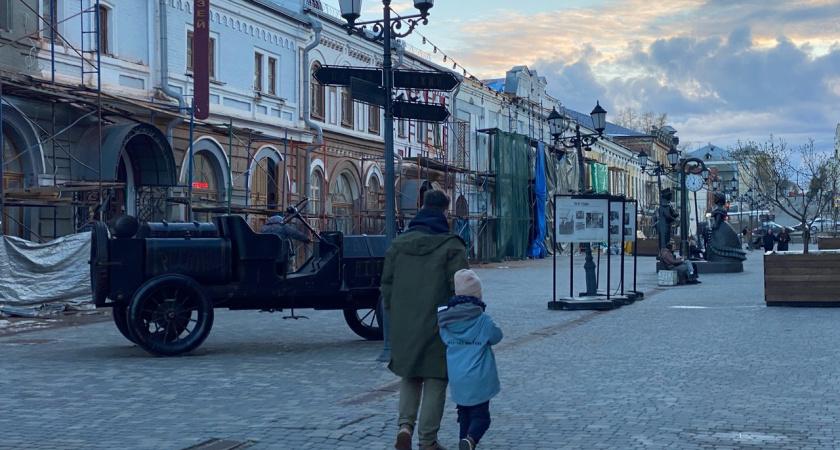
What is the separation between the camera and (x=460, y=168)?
40312 mm

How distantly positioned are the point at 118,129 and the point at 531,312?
865 cm

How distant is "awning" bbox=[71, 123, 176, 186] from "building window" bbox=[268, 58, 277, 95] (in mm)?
6893

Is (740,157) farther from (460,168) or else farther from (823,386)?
(823,386)

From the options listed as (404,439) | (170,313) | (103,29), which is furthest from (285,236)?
(103,29)

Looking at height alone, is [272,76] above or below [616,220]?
above

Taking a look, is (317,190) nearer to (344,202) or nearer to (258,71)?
(344,202)

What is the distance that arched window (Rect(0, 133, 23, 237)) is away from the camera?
18453mm

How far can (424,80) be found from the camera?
11422 mm

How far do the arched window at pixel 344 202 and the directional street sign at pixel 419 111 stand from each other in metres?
20.1

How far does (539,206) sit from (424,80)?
37.9 metres

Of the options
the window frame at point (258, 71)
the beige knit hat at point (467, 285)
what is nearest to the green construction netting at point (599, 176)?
the window frame at point (258, 71)

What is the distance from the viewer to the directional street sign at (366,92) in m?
11.1

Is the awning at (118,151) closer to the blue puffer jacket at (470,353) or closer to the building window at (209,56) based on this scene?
the building window at (209,56)

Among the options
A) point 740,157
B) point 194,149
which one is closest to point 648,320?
point 194,149
